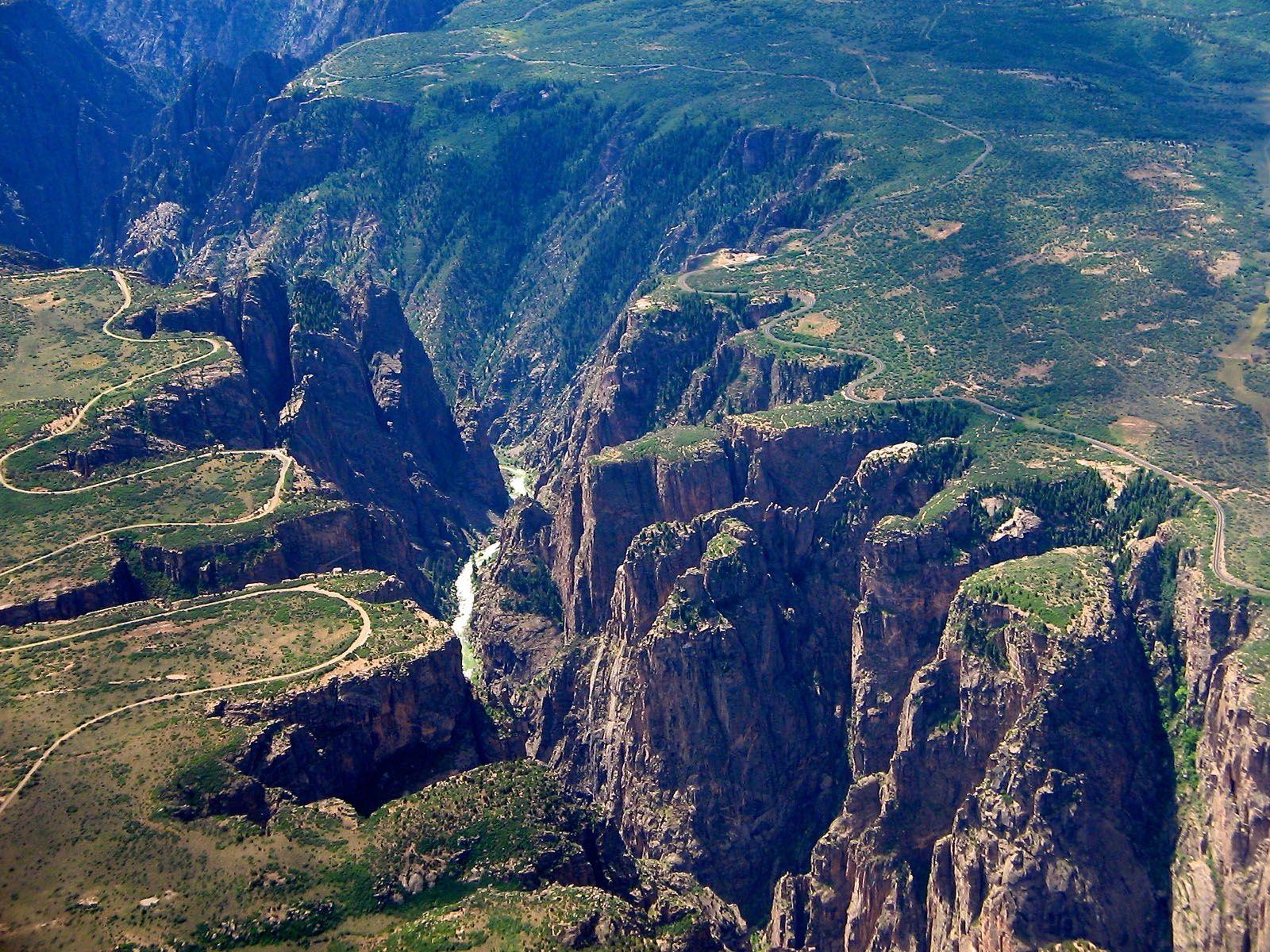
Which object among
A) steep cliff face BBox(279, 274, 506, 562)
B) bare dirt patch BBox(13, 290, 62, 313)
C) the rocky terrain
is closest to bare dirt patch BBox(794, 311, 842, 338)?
the rocky terrain

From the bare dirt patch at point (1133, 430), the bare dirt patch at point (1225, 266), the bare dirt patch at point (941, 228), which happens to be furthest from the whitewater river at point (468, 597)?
the bare dirt patch at point (1225, 266)

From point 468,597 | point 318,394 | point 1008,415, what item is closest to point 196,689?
point 468,597

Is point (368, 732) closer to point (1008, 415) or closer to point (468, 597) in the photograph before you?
point (1008, 415)

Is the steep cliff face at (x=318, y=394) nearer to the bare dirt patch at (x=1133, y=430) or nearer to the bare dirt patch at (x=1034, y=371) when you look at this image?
the bare dirt patch at (x=1034, y=371)

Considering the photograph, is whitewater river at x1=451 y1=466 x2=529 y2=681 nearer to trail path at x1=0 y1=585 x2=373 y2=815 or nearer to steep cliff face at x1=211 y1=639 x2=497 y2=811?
trail path at x1=0 y1=585 x2=373 y2=815

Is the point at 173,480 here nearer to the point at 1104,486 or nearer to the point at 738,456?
the point at 738,456

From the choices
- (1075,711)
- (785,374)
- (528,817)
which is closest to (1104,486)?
(1075,711)
